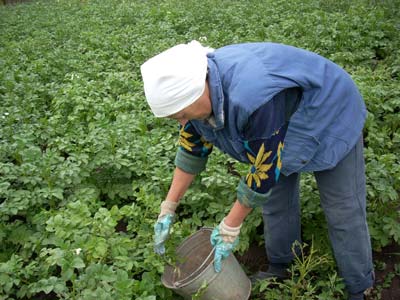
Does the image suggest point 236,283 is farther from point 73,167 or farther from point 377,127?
point 377,127

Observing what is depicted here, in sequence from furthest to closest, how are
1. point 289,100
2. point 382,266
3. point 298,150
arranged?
1. point 382,266
2. point 298,150
3. point 289,100

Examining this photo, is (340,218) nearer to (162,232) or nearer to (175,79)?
→ (162,232)

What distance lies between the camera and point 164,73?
1.69m

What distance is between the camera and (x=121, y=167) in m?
3.37

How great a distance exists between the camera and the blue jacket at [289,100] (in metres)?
1.77

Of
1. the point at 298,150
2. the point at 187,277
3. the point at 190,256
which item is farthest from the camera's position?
the point at 190,256

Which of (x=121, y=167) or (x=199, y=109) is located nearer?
(x=199, y=109)

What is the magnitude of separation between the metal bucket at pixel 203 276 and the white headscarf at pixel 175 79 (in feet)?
2.74

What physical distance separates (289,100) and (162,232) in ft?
3.02

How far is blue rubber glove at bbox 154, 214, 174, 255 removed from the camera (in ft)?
7.51

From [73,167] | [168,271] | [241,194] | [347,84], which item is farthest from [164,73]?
[73,167]

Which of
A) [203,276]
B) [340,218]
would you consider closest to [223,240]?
[203,276]

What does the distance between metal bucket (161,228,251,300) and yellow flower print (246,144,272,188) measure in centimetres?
50

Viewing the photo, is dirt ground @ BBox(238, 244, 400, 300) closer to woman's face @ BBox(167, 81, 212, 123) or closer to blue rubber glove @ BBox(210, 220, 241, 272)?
blue rubber glove @ BBox(210, 220, 241, 272)
